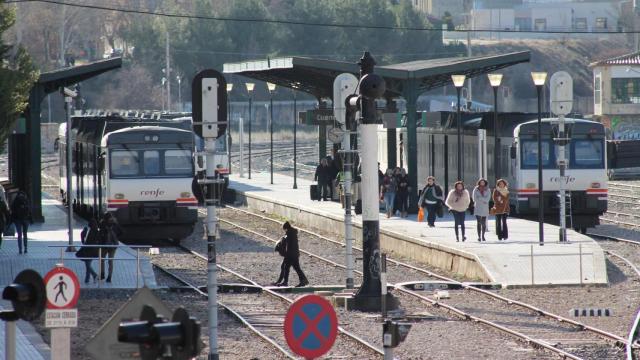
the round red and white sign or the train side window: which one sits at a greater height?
the train side window

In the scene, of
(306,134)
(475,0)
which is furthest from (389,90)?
(475,0)

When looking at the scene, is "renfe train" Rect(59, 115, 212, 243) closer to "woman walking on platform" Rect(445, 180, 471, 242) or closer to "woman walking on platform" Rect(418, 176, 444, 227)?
"woman walking on platform" Rect(418, 176, 444, 227)

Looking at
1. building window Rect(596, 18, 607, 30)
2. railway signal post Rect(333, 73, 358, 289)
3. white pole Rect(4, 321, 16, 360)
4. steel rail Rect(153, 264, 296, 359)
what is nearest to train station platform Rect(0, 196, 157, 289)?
steel rail Rect(153, 264, 296, 359)

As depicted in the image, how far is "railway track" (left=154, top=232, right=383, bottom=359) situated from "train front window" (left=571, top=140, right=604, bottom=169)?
11.5 meters

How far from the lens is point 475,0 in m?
168

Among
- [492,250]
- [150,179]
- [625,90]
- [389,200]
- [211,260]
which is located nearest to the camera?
[211,260]

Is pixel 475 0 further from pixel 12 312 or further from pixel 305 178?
pixel 12 312

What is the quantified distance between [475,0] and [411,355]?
152658mm

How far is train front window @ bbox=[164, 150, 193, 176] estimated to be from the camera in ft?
109

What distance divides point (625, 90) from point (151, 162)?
47592 mm

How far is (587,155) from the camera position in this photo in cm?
3619

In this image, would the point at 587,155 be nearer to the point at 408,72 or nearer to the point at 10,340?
the point at 408,72

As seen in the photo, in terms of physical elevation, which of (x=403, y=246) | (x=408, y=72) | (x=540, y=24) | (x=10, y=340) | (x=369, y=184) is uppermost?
(x=540, y=24)

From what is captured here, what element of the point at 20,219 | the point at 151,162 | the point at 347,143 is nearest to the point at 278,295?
the point at 347,143
